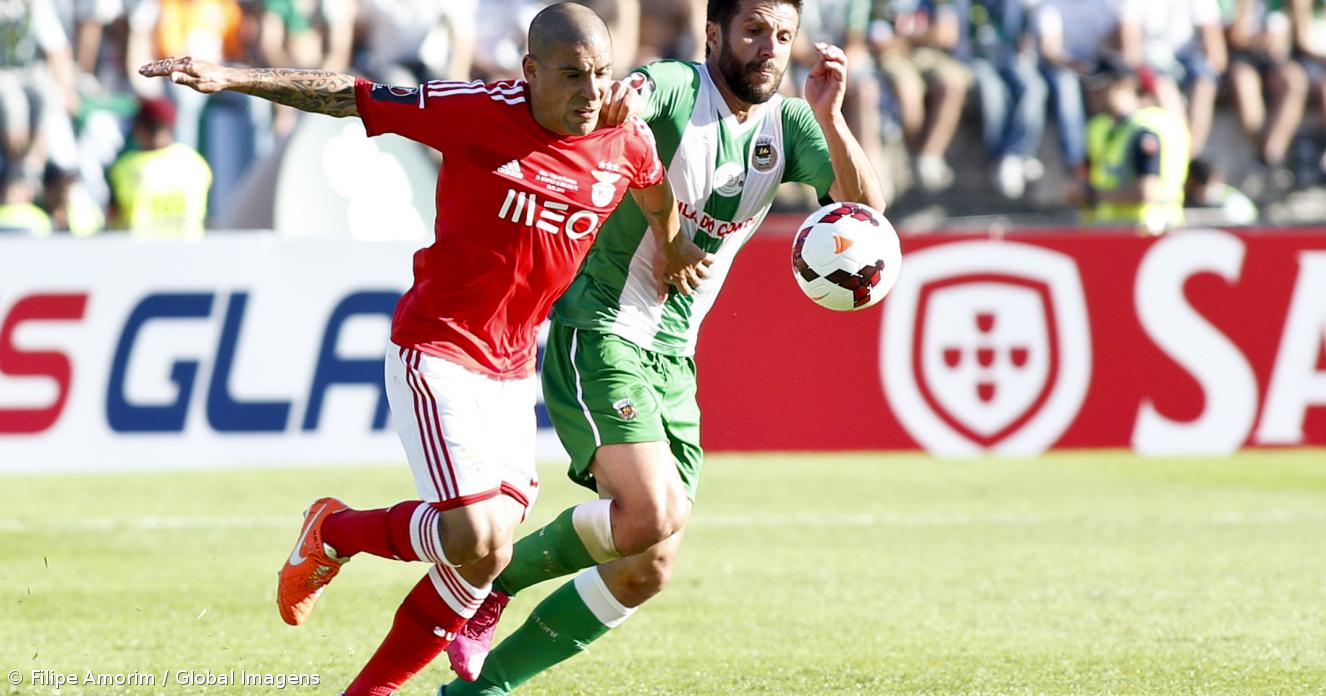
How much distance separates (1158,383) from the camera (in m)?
12.1

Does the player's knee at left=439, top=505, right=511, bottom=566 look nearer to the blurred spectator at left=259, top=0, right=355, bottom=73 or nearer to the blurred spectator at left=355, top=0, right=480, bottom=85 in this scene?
the blurred spectator at left=355, top=0, right=480, bottom=85

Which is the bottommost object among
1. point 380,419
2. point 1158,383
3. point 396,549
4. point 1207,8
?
point 380,419

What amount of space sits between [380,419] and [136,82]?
6.21 meters

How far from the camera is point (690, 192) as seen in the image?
19.6 ft

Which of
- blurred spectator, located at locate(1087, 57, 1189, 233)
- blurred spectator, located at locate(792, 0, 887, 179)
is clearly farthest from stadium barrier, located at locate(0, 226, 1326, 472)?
blurred spectator, located at locate(792, 0, 887, 179)

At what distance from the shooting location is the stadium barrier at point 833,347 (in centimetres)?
1128

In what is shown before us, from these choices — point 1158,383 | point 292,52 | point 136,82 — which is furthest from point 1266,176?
point 136,82

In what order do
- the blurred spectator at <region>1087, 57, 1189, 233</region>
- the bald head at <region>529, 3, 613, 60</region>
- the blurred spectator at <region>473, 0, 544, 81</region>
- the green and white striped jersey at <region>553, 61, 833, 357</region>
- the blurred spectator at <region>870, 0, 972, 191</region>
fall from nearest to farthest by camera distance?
the bald head at <region>529, 3, 613, 60</region> → the green and white striped jersey at <region>553, 61, 833, 357</region> → the blurred spectator at <region>1087, 57, 1189, 233</region> → the blurred spectator at <region>473, 0, 544, 81</region> → the blurred spectator at <region>870, 0, 972, 191</region>

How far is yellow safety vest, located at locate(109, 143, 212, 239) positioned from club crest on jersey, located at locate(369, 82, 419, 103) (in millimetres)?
9544

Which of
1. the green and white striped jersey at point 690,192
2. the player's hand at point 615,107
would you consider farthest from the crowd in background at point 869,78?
the player's hand at point 615,107

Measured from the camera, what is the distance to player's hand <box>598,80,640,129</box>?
17.8ft

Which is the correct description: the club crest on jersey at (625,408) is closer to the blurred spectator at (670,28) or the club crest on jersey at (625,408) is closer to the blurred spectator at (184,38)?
the blurred spectator at (670,28)

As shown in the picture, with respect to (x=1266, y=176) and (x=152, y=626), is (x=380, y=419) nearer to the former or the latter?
(x=152, y=626)

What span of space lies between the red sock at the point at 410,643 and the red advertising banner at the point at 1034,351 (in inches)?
255
